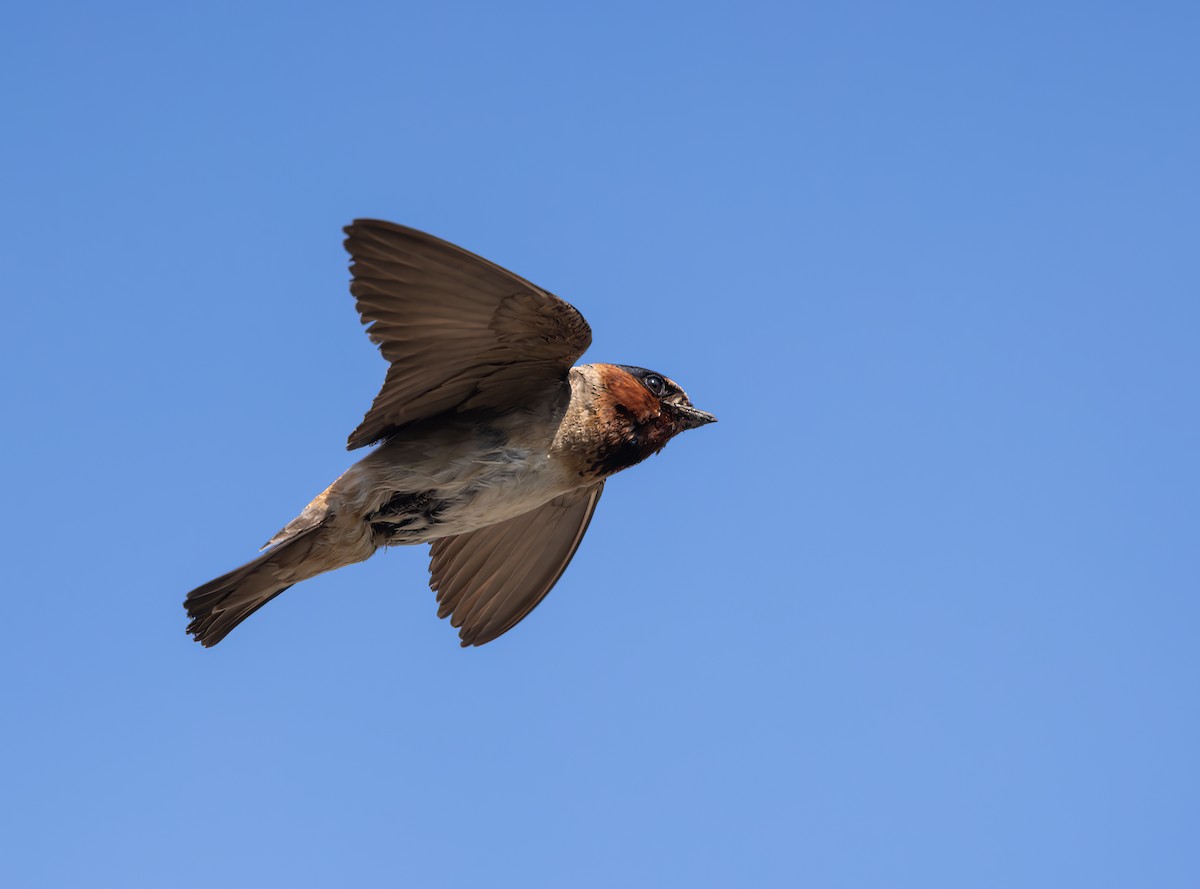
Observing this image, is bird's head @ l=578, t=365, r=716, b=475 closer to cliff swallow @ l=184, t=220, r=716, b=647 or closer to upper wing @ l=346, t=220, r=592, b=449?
cliff swallow @ l=184, t=220, r=716, b=647

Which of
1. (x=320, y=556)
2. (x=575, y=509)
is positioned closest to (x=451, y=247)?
(x=320, y=556)

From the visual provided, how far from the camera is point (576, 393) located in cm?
874

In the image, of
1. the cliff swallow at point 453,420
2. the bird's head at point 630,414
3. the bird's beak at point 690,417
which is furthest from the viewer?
the bird's beak at point 690,417

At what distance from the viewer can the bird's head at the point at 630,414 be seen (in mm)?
8844

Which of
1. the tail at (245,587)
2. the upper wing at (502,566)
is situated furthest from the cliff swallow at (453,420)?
the upper wing at (502,566)

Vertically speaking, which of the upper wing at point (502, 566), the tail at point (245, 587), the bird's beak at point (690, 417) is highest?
the bird's beak at point (690, 417)

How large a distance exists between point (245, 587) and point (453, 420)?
1.39 meters

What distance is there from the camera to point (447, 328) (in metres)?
7.98

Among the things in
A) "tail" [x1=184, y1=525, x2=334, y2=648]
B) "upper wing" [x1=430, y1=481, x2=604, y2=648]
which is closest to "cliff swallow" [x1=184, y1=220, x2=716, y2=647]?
"tail" [x1=184, y1=525, x2=334, y2=648]

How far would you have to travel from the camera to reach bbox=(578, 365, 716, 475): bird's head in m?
8.84

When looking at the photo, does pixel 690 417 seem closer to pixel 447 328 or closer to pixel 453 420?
pixel 453 420

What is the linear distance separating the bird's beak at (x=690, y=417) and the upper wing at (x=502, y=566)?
0.76 meters

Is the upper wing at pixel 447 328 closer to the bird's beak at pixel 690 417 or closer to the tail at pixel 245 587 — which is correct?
the tail at pixel 245 587

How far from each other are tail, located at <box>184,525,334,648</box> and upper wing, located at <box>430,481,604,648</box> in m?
1.64
